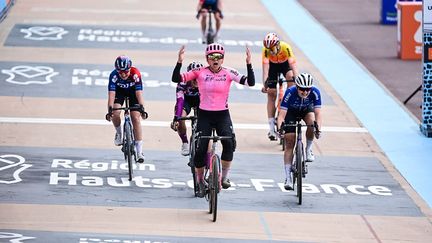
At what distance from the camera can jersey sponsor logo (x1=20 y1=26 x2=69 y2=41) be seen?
3509 centimetres

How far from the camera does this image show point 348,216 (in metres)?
18.0

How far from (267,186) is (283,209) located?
1.48 m

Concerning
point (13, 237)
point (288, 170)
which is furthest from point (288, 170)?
point (13, 237)

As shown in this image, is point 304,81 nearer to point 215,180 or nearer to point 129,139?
point 215,180

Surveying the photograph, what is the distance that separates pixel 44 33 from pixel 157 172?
16.2 m

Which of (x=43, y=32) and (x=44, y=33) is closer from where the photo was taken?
(x=44, y=33)

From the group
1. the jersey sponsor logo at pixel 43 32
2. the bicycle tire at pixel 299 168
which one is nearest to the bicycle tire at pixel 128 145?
the bicycle tire at pixel 299 168

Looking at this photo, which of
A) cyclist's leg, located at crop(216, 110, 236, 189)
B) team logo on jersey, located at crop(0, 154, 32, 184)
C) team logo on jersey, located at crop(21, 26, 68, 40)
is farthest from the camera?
team logo on jersey, located at crop(21, 26, 68, 40)

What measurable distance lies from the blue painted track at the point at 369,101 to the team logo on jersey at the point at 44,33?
6.50 m

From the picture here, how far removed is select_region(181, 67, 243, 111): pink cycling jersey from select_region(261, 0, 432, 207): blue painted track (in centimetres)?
376

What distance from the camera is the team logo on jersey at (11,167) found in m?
19.6

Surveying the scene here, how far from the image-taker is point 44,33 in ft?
117

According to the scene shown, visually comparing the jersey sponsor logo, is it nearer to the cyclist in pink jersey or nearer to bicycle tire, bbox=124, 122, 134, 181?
bicycle tire, bbox=124, 122, 134, 181

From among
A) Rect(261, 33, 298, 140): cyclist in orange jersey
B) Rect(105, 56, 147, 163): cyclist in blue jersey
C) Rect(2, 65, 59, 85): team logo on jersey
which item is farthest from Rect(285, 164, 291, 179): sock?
Rect(2, 65, 59, 85): team logo on jersey
